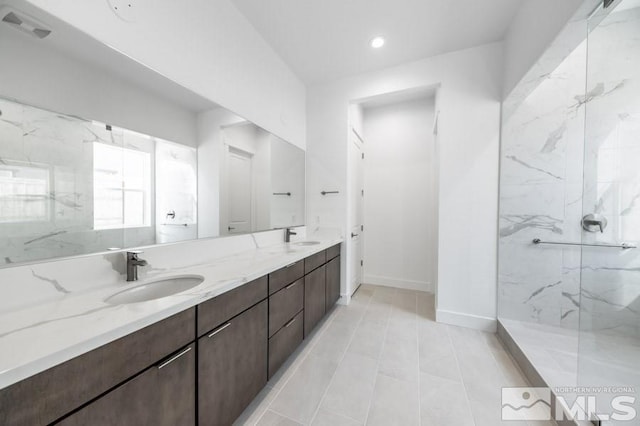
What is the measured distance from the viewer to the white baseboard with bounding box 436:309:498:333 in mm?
2225

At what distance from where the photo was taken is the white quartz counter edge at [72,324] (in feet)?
1.72

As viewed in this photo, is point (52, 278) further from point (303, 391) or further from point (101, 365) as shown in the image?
point (303, 391)

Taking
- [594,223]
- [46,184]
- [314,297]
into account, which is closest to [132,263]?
[46,184]

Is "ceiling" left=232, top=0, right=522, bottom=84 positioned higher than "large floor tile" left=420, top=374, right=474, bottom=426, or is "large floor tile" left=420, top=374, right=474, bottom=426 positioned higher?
"ceiling" left=232, top=0, right=522, bottom=84

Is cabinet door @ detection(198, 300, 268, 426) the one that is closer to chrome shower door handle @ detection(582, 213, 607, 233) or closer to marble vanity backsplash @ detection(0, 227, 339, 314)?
marble vanity backsplash @ detection(0, 227, 339, 314)

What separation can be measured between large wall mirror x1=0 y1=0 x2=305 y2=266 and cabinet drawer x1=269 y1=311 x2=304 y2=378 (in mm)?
865

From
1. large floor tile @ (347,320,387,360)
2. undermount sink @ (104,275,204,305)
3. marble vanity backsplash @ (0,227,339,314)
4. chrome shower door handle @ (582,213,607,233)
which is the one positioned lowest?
large floor tile @ (347,320,387,360)

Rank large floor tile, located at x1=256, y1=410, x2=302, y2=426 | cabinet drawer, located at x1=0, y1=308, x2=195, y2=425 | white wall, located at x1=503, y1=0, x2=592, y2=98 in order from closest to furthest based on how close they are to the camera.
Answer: cabinet drawer, located at x1=0, y1=308, x2=195, y2=425 < large floor tile, located at x1=256, y1=410, x2=302, y2=426 < white wall, located at x1=503, y1=0, x2=592, y2=98

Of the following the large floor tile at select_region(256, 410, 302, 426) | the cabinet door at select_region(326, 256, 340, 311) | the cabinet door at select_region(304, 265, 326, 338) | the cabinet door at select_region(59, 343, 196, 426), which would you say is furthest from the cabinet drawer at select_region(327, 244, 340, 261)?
the cabinet door at select_region(59, 343, 196, 426)

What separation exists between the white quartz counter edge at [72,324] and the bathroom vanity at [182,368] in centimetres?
3

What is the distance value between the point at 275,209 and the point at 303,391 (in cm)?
161

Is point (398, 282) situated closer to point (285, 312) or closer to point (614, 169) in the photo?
point (285, 312)

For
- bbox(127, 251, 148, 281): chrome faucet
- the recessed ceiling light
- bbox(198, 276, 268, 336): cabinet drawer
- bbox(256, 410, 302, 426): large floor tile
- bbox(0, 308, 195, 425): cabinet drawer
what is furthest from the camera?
the recessed ceiling light

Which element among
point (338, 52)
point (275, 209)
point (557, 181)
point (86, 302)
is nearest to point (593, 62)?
point (557, 181)
